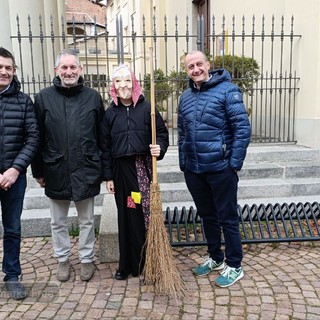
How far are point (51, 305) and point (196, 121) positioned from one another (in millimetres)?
1948

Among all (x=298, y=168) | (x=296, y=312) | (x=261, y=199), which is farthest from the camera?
(x=298, y=168)

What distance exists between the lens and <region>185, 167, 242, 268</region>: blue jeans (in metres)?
3.24

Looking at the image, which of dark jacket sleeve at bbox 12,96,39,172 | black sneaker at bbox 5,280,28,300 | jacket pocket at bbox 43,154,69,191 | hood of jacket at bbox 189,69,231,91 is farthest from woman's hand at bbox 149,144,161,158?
black sneaker at bbox 5,280,28,300

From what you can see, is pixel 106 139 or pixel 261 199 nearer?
pixel 106 139

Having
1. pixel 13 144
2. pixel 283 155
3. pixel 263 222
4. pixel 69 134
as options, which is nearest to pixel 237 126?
pixel 69 134

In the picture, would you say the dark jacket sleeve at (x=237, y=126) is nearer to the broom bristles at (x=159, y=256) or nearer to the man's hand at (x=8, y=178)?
the broom bristles at (x=159, y=256)

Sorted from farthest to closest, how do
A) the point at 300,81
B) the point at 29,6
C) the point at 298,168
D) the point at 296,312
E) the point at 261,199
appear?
the point at 300,81
the point at 29,6
the point at 298,168
the point at 261,199
the point at 296,312

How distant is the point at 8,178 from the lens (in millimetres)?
3066

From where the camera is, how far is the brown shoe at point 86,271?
357 cm

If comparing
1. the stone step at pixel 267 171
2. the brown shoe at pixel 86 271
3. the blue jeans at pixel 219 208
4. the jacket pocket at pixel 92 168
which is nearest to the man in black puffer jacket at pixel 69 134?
the jacket pocket at pixel 92 168

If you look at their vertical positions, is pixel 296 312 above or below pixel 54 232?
below

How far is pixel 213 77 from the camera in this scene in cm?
322

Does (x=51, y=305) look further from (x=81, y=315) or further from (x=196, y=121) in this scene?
(x=196, y=121)

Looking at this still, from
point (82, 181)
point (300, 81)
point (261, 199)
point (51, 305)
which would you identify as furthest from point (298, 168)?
point (51, 305)
